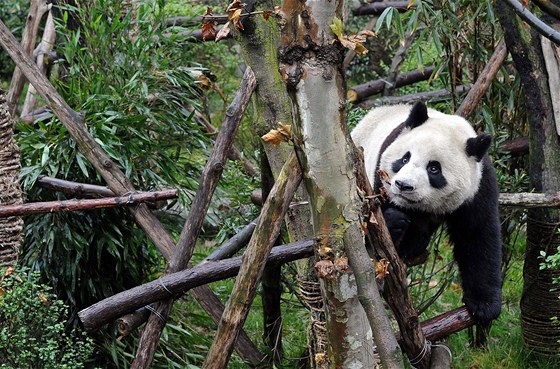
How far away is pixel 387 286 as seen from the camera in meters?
2.98

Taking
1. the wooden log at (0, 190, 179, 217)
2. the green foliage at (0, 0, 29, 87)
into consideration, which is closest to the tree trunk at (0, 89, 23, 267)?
the wooden log at (0, 190, 179, 217)

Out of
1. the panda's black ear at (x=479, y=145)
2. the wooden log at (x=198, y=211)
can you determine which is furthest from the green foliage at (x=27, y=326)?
the panda's black ear at (x=479, y=145)

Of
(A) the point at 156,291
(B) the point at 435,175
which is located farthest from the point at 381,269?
(A) the point at 156,291

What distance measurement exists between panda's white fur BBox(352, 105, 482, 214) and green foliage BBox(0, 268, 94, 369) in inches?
63.0

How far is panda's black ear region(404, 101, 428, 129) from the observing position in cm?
371

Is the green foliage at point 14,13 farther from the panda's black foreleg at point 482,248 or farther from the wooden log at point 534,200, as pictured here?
the wooden log at point 534,200

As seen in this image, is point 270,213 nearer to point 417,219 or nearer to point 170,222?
point 417,219

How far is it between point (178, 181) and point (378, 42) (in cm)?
424

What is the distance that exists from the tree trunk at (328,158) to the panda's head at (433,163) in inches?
40.6

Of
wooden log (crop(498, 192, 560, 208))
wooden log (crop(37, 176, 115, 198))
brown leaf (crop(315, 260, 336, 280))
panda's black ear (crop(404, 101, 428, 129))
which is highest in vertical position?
panda's black ear (crop(404, 101, 428, 129))

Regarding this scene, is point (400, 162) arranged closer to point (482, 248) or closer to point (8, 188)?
point (482, 248)

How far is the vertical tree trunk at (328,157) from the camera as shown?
7.45 ft

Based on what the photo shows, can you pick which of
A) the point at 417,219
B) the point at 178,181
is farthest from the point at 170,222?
the point at 417,219

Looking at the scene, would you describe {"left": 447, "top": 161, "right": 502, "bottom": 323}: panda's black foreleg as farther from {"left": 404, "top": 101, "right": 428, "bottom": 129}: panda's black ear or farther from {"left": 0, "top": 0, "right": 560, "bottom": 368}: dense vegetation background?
{"left": 0, "top": 0, "right": 560, "bottom": 368}: dense vegetation background
